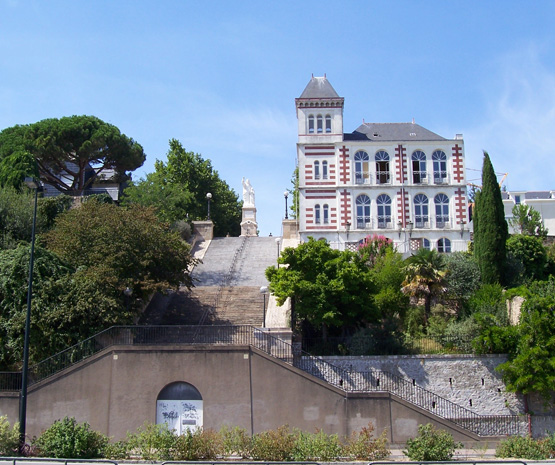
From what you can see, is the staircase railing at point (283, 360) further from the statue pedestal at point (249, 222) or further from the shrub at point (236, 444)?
the statue pedestal at point (249, 222)

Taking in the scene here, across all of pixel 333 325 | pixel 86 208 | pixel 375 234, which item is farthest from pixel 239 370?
pixel 375 234

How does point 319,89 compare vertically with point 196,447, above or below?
above

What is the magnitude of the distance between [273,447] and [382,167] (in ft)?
97.0

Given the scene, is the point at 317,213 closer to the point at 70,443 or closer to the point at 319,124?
the point at 319,124

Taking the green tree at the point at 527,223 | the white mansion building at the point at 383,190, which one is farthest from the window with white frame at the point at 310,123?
the green tree at the point at 527,223

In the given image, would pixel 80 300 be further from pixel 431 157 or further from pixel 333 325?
pixel 431 157

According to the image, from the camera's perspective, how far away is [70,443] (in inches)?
765

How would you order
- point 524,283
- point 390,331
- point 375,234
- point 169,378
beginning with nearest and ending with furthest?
1. point 169,378
2. point 390,331
3. point 524,283
4. point 375,234

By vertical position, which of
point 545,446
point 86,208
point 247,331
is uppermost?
point 86,208

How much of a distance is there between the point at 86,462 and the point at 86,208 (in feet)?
59.5

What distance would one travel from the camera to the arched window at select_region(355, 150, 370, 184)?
45.8 m

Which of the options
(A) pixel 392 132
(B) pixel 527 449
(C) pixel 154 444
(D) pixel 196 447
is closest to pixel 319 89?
(A) pixel 392 132

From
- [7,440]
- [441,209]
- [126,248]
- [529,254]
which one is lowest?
[7,440]

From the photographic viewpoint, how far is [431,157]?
151 feet
